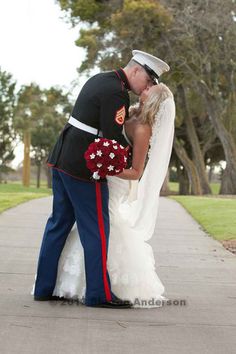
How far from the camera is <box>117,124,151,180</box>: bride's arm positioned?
639 centimetres

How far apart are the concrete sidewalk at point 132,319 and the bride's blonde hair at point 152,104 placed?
5.04 feet

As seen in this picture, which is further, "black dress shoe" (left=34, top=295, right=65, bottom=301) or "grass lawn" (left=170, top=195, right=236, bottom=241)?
"grass lawn" (left=170, top=195, right=236, bottom=241)

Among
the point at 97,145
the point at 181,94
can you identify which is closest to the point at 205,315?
the point at 97,145

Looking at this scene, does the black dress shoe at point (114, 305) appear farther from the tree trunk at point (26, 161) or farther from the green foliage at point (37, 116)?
the green foliage at point (37, 116)

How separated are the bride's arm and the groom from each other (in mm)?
116

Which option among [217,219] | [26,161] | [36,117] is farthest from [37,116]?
[217,219]

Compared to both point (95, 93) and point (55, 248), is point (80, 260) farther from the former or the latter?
point (95, 93)

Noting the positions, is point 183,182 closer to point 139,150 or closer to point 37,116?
point 37,116

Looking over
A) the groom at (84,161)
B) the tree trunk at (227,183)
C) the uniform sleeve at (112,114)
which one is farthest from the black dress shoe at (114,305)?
the tree trunk at (227,183)

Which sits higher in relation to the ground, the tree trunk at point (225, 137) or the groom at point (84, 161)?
the tree trunk at point (225, 137)

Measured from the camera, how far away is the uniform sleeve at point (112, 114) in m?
6.20

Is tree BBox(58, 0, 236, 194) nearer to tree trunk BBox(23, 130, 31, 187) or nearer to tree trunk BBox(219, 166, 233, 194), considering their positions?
tree trunk BBox(219, 166, 233, 194)

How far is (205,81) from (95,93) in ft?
104

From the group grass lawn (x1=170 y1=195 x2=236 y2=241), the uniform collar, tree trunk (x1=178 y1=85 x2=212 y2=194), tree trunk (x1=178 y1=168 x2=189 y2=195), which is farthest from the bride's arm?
tree trunk (x1=178 y1=168 x2=189 y2=195)
